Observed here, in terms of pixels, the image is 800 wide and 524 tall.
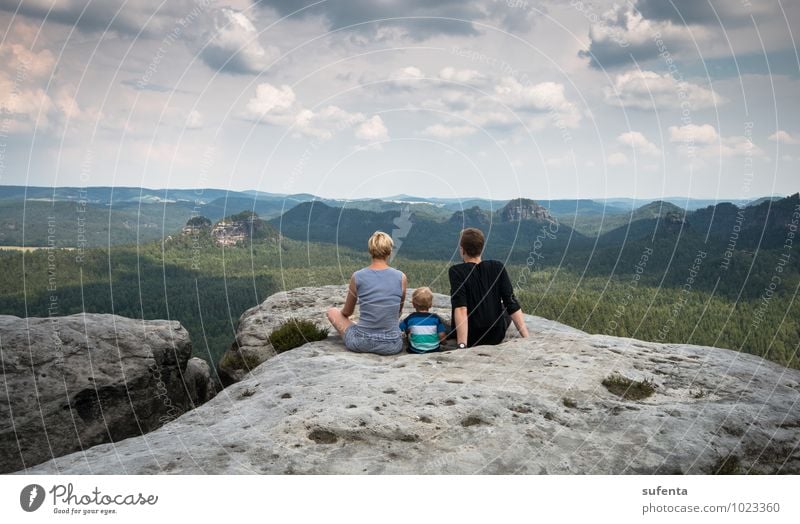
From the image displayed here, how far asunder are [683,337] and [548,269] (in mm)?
47409

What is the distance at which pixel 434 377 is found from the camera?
29.0ft

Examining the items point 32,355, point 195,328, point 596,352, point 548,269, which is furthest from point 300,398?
point 548,269

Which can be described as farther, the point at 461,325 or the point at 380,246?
the point at 461,325

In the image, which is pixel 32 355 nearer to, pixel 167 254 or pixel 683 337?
pixel 683 337

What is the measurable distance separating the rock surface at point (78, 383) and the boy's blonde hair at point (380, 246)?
6.09 meters

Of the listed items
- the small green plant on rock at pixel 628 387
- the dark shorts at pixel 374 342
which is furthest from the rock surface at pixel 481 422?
the dark shorts at pixel 374 342

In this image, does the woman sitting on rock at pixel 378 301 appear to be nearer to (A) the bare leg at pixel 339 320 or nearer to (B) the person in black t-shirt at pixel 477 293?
(A) the bare leg at pixel 339 320

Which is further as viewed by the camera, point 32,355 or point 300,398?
point 32,355

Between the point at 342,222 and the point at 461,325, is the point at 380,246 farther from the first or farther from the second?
the point at 342,222

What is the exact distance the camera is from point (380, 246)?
10820mm

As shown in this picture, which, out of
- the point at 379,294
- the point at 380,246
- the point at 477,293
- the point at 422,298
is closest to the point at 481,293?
the point at 477,293

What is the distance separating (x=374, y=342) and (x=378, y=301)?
33.4 inches

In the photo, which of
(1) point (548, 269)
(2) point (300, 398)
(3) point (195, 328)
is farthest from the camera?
(1) point (548, 269)

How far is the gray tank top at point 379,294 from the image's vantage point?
35.3 ft
